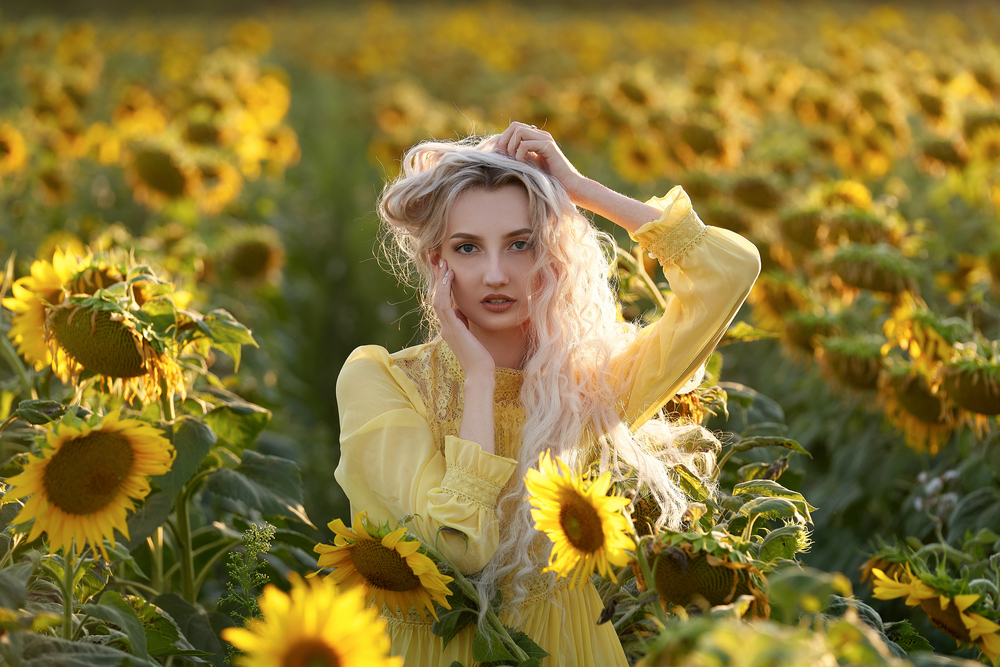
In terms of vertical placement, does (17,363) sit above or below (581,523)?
above

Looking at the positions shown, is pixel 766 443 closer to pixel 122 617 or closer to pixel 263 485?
pixel 263 485

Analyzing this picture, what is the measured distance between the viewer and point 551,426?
1661 millimetres

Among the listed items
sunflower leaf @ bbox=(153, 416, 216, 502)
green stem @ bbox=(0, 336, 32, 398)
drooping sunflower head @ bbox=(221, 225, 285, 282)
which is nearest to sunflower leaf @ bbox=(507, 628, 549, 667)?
sunflower leaf @ bbox=(153, 416, 216, 502)

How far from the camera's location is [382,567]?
1.39 meters

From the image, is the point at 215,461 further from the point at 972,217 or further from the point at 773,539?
the point at 972,217

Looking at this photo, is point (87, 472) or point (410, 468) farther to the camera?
point (410, 468)

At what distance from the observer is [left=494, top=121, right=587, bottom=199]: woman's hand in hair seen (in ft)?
5.81

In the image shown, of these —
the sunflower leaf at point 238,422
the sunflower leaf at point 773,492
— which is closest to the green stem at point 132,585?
the sunflower leaf at point 238,422

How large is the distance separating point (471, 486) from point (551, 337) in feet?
1.17

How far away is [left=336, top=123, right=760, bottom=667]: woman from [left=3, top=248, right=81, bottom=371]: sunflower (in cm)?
61

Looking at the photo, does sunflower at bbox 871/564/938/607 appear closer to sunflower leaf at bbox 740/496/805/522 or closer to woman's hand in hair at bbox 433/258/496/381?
sunflower leaf at bbox 740/496/805/522

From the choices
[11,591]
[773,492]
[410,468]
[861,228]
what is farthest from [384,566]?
[861,228]

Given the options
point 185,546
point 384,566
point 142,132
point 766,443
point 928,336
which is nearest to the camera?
point 384,566

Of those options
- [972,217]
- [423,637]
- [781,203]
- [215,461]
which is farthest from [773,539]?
[972,217]
